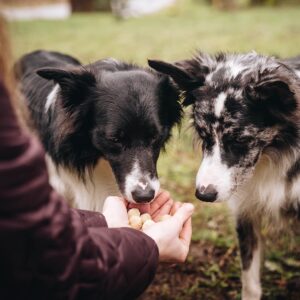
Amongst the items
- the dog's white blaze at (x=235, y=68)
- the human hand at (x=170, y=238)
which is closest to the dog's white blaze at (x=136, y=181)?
the human hand at (x=170, y=238)

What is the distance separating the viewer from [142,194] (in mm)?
2832

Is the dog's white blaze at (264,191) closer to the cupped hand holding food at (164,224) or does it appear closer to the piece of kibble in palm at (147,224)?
the cupped hand holding food at (164,224)

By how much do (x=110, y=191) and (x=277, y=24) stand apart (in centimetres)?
1236

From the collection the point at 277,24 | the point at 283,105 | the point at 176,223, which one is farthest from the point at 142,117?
the point at 277,24

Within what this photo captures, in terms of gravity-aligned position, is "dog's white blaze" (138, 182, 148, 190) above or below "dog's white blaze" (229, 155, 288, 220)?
above

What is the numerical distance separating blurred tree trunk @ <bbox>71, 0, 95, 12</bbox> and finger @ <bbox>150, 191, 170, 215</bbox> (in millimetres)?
21585

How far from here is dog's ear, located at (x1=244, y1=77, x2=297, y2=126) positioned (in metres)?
2.85

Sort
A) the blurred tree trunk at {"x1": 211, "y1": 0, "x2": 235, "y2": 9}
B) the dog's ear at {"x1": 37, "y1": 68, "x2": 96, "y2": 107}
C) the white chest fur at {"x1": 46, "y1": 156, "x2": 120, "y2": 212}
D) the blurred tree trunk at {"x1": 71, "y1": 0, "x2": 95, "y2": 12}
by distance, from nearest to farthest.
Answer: the dog's ear at {"x1": 37, "y1": 68, "x2": 96, "y2": 107} → the white chest fur at {"x1": 46, "y1": 156, "x2": 120, "y2": 212} → the blurred tree trunk at {"x1": 211, "y1": 0, "x2": 235, "y2": 9} → the blurred tree trunk at {"x1": 71, "y1": 0, "x2": 95, "y2": 12}

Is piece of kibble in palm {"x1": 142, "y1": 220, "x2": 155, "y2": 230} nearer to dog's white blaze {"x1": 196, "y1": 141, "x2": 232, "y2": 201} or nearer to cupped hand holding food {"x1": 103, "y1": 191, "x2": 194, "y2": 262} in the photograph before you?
cupped hand holding food {"x1": 103, "y1": 191, "x2": 194, "y2": 262}

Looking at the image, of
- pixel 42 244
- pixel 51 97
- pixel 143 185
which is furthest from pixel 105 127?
pixel 42 244

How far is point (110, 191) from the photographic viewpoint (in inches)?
142

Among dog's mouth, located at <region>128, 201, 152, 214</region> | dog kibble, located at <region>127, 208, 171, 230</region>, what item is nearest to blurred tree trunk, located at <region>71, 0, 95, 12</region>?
dog's mouth, located at <region>128, 201, 152, 214</region>

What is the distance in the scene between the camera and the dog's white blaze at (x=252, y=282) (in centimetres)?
340

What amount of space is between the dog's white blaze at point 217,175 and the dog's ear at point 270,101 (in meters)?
0.35
